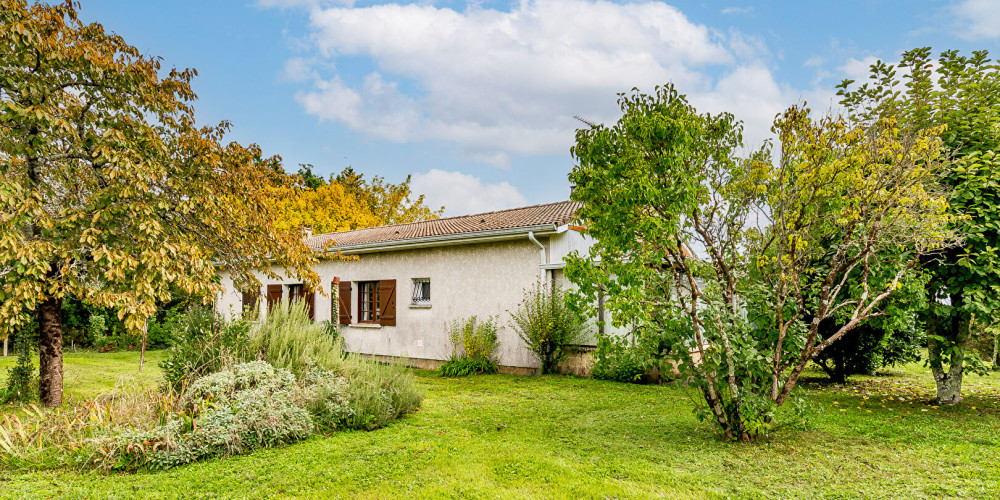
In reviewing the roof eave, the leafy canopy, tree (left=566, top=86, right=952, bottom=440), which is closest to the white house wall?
the roof eave

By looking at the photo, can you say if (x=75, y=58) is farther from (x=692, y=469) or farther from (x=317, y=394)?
(x=692, y=469)

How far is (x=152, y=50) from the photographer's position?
263 inches

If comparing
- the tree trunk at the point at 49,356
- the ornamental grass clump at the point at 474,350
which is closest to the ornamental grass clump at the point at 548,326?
the ornamental grass clump at the point at 474,350

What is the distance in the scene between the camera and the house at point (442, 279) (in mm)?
10945

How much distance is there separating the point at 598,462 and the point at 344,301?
10.9 meters

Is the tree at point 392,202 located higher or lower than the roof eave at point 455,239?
higher

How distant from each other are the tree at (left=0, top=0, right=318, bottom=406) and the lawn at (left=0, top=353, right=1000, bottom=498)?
2.00 m

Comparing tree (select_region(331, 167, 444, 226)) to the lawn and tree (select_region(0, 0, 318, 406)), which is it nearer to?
tree (select_region(0, 0, 318, 406))

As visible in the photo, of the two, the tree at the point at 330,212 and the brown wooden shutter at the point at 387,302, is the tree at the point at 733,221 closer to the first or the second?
the brown wooden shutter at the point at 387,302

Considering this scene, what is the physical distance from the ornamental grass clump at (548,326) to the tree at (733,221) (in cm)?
496

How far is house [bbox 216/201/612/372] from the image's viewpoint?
10.9m

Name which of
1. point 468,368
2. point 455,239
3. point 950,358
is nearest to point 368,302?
point 455,239

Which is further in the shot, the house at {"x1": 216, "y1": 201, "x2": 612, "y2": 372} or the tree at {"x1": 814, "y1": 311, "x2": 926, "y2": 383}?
the house at {"x1": 216, "y1": 201, "x2": 612, "y2": 372}

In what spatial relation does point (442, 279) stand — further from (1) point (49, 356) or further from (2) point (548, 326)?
(1) point (49, 356)
